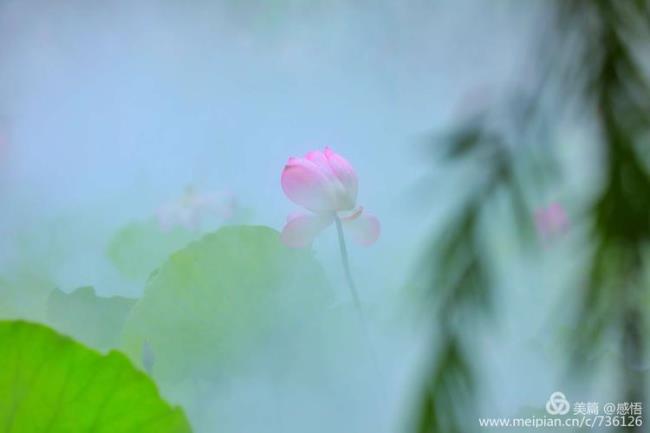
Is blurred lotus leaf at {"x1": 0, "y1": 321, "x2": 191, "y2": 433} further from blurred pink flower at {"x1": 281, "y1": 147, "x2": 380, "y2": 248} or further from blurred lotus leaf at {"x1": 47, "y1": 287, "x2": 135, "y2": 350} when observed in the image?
blurred pink flower at {"x1": 281, "y1": 147, "x2": 380, "y2": 248}

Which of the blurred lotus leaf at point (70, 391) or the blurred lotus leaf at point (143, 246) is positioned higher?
the blurred lotus leaf at point (143, 246)

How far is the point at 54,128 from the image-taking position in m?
1.42

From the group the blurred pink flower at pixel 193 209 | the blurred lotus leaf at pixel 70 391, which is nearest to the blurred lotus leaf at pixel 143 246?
the blurred pink flower at pixel 193 209

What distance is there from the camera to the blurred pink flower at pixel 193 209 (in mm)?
1366

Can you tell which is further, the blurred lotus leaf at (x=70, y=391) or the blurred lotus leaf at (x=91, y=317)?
the blurred lotus leaf at (x=91, y=317)

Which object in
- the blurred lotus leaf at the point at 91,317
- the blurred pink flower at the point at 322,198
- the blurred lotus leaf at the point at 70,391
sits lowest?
the blurred lotus leaf at the point at 70,391

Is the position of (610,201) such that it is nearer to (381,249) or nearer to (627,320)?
(627,320)

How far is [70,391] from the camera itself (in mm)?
1236

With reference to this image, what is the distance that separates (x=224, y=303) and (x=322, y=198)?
28 cm

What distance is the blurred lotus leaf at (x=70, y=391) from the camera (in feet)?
4.05

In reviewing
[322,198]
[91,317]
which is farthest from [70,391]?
[322,198]

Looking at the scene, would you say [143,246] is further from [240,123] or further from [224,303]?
[240,123]

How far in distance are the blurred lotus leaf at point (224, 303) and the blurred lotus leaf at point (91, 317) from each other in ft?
0.08

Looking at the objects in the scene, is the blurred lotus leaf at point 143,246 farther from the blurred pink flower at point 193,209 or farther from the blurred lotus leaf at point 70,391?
the blurred lotus leaf at point 70,391
